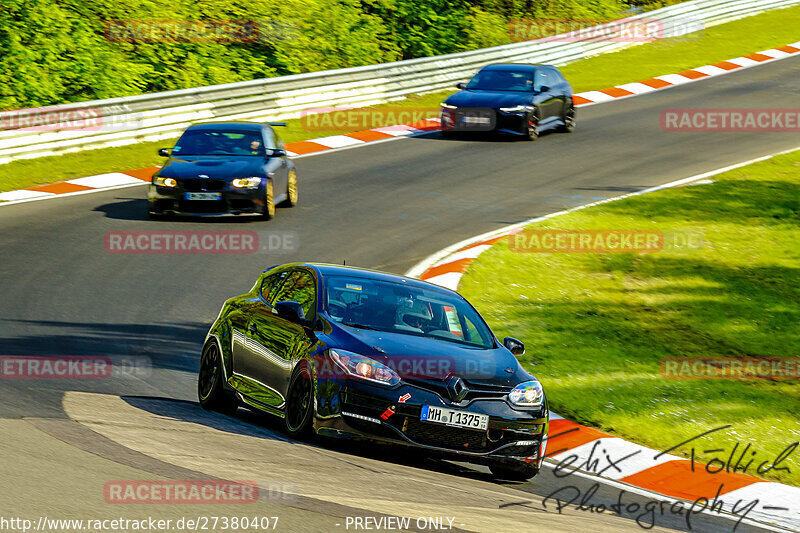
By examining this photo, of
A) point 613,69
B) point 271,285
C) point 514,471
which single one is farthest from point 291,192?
point 613,69

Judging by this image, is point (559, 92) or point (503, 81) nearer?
point (503, 81)

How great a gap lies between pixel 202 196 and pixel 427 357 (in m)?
10.1

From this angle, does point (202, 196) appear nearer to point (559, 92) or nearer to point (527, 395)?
point (527, 395)

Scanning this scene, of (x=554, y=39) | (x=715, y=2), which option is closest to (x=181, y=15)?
(x=554, y=39)

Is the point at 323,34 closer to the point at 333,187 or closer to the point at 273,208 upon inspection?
the point at 333,187

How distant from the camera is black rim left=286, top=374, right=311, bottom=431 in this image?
856 centimetres

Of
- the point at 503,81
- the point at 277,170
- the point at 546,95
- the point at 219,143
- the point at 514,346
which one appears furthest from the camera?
the point at 503,81

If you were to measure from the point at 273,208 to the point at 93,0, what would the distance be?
15.5 meters

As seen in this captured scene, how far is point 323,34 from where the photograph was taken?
34625 millimetres

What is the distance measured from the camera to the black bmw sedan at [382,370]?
825 centimetres

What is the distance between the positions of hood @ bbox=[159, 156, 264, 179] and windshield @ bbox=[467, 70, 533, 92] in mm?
8989

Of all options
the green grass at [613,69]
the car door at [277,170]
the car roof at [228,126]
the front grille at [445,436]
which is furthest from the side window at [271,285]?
the green grass at [613,69]

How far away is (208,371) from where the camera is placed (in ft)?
33.3

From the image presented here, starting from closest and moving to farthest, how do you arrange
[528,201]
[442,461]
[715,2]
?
[442,461], [528,201], [715,2]
